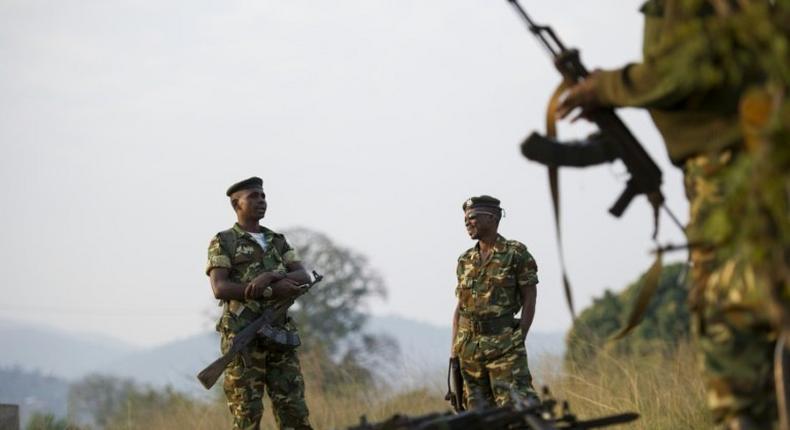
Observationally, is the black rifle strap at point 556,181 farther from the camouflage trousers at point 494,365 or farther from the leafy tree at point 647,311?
the leafy tree at point 647,311

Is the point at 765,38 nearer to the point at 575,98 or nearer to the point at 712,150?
the point at 712,150

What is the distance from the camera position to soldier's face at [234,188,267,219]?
376 inches

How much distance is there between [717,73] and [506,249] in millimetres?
6318

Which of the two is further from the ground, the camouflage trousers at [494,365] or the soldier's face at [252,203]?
the soldier's face at [252,203]

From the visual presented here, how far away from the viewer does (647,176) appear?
17.9ft

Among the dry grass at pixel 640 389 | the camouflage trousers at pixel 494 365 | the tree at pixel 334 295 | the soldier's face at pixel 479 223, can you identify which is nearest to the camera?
the camouflage trousers at pixel 494 365

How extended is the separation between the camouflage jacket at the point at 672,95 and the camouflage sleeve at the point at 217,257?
15.5 feet

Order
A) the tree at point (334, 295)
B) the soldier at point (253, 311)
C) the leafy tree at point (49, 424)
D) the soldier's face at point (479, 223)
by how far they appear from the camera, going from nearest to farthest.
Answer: the soldier at point (253, 311)
the soldier's face at point (479, 223)
the leafy tree at point (49, 424)
the tree at point (334, 295)

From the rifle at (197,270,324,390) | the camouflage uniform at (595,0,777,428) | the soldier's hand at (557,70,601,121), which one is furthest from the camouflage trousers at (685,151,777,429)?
the rifle at (197,270,324,390)

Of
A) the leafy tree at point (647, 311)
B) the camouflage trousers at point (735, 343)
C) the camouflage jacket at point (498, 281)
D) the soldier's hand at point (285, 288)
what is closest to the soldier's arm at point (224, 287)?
the soldier's hand at point (285, 288)

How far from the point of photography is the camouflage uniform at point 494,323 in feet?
31.9

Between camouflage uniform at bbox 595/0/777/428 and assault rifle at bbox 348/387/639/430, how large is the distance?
0.63m

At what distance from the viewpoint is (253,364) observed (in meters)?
9.23

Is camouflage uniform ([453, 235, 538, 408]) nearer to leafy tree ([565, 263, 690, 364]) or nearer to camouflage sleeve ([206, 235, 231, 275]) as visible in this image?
camouflage sleeve ([206, 235, 231, 275])
